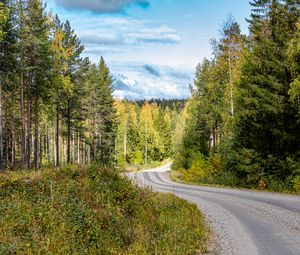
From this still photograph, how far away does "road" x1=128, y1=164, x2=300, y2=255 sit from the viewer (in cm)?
1074

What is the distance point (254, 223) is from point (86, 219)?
21.4 ft

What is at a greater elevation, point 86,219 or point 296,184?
point 86,219

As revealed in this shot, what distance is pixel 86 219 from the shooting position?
11.1 m

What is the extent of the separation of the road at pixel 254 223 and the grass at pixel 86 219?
0.81 metres

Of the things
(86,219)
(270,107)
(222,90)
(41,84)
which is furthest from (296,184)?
(41,84)

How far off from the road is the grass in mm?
811

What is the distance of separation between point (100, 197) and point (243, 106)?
18.1 m

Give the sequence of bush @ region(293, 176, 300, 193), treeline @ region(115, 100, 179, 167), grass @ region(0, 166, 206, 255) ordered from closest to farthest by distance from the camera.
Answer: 1. grass @ region(0, 166, 206, 255)
2. bush @ region(293, 176, 300, 193)
3. treeline @ region(115, 100, 179, 167)

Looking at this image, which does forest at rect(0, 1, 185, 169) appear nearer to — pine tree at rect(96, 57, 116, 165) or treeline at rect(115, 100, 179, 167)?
pine tree at rect(96, 57, 116, 165)

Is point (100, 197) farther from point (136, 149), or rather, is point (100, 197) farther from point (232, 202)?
point (136, 149)

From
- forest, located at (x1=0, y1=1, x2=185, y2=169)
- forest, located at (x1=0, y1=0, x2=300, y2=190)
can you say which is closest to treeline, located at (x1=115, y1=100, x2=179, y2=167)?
forest, located at (x1=0, y1=1, x2=185, y2=169)

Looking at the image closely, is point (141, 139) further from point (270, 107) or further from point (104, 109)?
point (270, 107)

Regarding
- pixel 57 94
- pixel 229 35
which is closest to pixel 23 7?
pixel 57 94

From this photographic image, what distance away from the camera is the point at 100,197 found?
13969 mm
